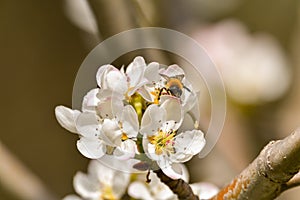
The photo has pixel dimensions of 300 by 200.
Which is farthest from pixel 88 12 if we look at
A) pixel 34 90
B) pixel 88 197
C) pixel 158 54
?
pixel 34 90

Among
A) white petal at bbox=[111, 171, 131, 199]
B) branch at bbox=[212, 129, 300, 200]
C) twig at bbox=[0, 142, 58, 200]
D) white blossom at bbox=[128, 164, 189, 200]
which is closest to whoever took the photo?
branch at bbox=[212, 129, 300, 200]

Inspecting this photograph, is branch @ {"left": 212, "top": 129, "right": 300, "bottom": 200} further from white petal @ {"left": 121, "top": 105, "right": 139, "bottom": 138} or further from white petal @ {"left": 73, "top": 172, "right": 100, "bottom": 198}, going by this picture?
white petal @ {"left": 73, "top": 172, "right": 100, "bottom": 198}

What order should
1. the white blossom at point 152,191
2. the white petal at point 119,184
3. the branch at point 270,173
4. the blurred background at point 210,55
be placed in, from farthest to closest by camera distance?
the blurred background at point 210,55 < the white petal at point 119,184 < the white blossom at point 152,191 < the branch at point 270,173

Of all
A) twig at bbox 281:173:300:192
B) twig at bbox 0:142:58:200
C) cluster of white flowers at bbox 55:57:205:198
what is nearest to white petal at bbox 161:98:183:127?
cluster of white flowers at bbox 55:57:205:198

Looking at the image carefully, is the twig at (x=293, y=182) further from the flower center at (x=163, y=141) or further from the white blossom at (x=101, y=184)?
the white blossom at (x=101, y=184)

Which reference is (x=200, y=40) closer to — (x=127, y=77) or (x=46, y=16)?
(x=46, y=16)

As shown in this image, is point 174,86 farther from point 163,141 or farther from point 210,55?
point 210,55

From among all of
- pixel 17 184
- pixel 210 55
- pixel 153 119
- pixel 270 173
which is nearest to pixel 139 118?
pixel 153 119

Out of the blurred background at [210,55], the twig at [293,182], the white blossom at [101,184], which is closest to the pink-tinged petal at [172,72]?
the twig at [293,182]
